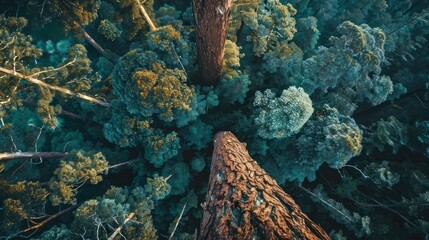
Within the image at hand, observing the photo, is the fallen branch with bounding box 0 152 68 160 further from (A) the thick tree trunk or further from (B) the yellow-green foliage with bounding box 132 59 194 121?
(A) the thick tree trunk

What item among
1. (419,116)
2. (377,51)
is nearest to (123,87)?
(377,51)

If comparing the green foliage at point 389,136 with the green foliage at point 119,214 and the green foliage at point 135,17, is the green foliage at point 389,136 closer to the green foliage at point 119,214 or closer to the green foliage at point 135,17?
the green foliage at point 119,214

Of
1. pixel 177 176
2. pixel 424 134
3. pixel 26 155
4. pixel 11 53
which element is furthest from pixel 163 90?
pixel 424 134

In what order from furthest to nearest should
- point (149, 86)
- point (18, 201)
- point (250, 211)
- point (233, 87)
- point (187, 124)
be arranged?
point (187, 124), point (233, 87), point (149, 86), point (18, 201), point (250, 211)

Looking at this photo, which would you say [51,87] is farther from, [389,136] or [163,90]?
[389,136]

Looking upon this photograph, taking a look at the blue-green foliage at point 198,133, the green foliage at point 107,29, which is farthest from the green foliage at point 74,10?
the blue-green foliage at point 198,133

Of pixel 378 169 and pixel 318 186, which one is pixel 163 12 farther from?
pixel 378 169
